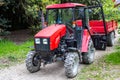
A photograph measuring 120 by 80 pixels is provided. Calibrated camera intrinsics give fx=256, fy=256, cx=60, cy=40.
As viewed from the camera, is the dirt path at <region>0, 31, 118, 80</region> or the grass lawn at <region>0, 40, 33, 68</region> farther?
the grass lawn at <region>0, 40, 33, 68</region>

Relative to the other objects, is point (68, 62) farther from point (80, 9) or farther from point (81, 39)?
point (80, 9)

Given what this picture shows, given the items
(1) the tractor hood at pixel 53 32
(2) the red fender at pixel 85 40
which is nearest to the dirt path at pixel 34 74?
(2) the red fender at pixel 85 40

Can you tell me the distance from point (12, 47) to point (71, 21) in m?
4.86

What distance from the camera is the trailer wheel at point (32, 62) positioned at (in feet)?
26.9

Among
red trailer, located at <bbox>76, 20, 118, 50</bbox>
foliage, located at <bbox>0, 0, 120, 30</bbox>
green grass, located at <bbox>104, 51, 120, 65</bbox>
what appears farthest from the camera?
foliage, located at <bbox>0, 0, 120, 30</bbox>

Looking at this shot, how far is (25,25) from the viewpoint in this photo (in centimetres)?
1883

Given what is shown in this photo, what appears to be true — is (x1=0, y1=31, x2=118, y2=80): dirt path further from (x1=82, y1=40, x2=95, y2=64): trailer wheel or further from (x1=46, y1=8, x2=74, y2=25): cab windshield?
(x1=46, y1=8, x2=74, y2=25): cab windshield

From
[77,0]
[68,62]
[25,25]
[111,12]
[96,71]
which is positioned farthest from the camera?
[25,25]

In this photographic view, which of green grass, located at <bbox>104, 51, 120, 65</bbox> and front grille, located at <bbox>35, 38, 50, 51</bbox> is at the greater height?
front grille, located at <bbox>35, 38, 50, 51</bbox>

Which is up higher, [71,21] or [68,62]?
[71,21]

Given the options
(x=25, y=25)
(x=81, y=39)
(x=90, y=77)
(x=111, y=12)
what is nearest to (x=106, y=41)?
(x=111, y=12)

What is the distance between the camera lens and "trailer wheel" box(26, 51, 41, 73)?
8.20 meters

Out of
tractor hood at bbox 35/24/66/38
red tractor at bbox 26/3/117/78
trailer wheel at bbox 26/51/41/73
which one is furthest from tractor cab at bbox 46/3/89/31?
trailer wheel at bbox 26/51/41/73

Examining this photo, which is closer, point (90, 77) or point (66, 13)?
point (90, 77)
